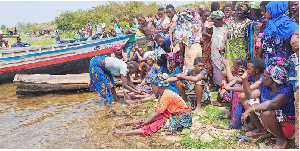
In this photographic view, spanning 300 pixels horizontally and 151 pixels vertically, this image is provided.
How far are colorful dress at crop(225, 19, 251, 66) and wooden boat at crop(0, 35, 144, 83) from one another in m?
7.30

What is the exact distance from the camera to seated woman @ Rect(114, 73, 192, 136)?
3.95m

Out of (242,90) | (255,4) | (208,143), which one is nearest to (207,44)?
(255,4)

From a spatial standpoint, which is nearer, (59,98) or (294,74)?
(294,74)

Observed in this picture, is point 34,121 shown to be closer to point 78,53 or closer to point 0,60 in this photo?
point 0,60

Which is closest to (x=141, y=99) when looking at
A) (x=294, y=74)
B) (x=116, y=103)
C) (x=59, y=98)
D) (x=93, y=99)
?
(x=116, y=103)

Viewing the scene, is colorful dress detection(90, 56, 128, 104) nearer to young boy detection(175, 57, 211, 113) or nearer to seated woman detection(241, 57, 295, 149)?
young boy detection(175, 57, 211, 113)

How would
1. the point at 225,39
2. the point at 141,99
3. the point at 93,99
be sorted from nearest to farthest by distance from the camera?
the point at 225,39 < the point at 141,99 < the point at 93,99

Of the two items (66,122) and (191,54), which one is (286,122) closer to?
(191,54)

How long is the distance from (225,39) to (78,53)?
729 cm

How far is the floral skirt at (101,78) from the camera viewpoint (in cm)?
583

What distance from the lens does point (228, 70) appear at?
419 cm

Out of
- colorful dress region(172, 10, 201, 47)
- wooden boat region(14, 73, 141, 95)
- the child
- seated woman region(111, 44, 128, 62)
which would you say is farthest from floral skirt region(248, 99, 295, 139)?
seated woman region(111, 44, 128, 62)

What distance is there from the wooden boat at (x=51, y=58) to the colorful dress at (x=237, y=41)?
24.0ft

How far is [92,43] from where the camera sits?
11320 millimetres
